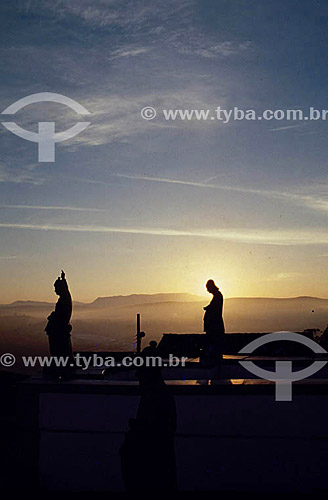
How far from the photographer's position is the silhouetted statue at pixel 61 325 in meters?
13.8

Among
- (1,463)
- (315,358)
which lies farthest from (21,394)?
(315,358)

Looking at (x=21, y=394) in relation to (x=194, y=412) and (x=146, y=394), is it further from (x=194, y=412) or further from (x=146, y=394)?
(x=146, y=394)

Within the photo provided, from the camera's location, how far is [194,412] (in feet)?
39.4

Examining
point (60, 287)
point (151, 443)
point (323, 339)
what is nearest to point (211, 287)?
point (60, 287)

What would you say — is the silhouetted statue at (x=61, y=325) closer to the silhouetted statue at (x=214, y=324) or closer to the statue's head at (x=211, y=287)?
the silhouetted statue at (x=214, y=324)

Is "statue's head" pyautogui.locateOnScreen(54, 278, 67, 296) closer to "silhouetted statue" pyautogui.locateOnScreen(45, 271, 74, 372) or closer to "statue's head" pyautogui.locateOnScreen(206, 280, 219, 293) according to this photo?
"silhouetted statue" pyautogui.locateOnScreen(45, 271, 74, 372)

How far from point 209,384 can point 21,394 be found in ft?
12.7

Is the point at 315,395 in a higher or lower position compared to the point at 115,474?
higher

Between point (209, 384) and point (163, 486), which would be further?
point (209, 384)

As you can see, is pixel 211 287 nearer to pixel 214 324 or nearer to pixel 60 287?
pixel 214 324

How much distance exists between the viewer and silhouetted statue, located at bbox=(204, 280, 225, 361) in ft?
51.7

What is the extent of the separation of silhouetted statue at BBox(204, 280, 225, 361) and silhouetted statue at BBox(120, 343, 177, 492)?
7623 mm

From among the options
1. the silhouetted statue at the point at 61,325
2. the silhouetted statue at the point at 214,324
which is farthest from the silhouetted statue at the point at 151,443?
the silhouetted statue at the point at 214,324

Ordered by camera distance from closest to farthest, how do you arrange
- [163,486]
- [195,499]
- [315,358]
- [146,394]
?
[163,486]
[146,394]
[195,499]
[315,358]
